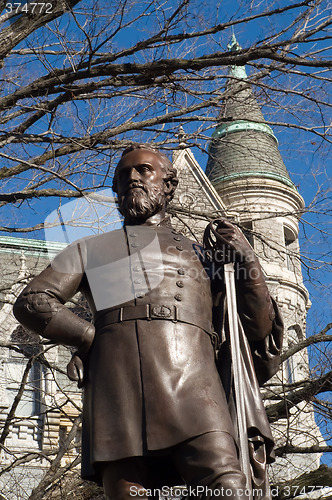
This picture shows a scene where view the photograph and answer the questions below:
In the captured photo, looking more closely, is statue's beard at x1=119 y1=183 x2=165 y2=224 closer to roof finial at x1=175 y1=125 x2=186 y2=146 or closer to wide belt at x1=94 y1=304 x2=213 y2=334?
wide belt at x1=94 y1=304 x2=213 y2=334

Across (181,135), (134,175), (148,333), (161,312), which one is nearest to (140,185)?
(134,175)

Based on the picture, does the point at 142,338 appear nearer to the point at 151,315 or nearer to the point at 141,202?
the point at 151,315

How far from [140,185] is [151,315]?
A: 82 centimetres

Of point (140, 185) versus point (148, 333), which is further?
point (140, 185)

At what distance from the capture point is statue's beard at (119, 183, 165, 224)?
5.31m

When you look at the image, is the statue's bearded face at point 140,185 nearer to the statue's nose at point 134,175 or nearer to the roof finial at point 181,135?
the statue's nose at point 134,175

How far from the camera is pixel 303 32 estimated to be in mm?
9734

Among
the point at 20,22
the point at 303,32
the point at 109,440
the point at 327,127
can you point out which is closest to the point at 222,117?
the point at 327,127

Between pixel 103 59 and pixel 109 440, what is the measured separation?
5.71 m

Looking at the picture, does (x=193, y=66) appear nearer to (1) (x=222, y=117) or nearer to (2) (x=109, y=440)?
(1) (x=222, y=117)

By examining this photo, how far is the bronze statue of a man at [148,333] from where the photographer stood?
15.0 ft

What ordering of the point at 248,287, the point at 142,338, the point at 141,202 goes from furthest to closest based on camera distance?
the point at 141,202
the point at 248,287
the point at 142,338

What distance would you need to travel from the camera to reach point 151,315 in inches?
193

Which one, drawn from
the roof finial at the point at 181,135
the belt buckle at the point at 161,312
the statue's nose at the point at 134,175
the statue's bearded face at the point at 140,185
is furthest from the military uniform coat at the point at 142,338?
the roof finial at the point at 181,135
